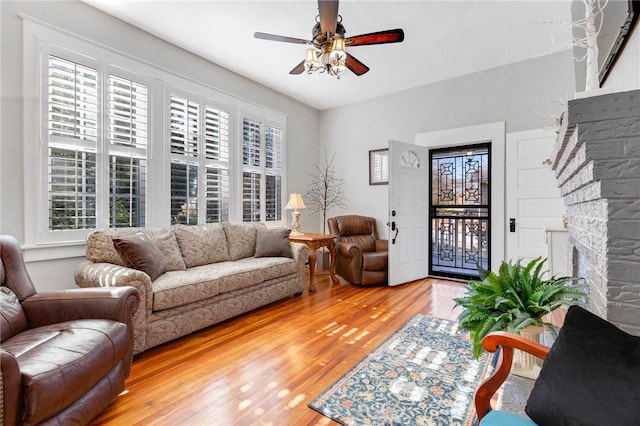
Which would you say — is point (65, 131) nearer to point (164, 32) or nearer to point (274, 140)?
point (164, 32)

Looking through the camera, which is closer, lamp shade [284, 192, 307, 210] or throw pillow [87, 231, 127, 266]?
throw pillow [87, 231, 127, 266]

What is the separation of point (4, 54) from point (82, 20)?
753mm

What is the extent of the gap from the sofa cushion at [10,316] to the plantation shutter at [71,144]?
43.2 inches

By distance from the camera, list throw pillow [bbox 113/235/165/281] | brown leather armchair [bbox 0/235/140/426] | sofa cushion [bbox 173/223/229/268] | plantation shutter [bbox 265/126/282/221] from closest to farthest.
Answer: brown leather armchair [bbox 0/235/140/426], throw pillow [bbox 113/235/165/281], sofa cushion [bbox 173/223/229/268], plantation shutter [bbox 265/126/282/221]

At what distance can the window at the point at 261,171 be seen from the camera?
14.7 ft

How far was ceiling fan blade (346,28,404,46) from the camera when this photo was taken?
7.70 feet

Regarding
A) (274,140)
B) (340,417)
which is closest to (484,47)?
(274,140)

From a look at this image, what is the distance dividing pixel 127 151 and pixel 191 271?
1.45 m

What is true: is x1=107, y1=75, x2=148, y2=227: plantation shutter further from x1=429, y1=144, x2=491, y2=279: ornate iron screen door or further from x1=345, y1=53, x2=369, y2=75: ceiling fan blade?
x1=429, y1=144, x2=491, y2=279: ornate iron screen door

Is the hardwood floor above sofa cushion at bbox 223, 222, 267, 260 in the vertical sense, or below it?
below

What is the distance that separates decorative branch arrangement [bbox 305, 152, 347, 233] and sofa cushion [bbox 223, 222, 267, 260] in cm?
187

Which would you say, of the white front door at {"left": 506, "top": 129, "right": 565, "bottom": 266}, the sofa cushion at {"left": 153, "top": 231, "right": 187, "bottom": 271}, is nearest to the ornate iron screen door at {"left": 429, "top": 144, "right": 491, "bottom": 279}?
the white front door at {"left": 506, "top": 129, "right": 565, "bottom": 266}

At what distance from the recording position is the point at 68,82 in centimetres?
273

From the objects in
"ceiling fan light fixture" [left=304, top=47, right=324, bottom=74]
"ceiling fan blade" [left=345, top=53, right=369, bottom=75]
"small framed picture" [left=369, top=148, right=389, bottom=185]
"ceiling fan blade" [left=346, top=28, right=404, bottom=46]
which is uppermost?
"ceiling fan blade" [left=346, top=28, right=404, bottom=46]
